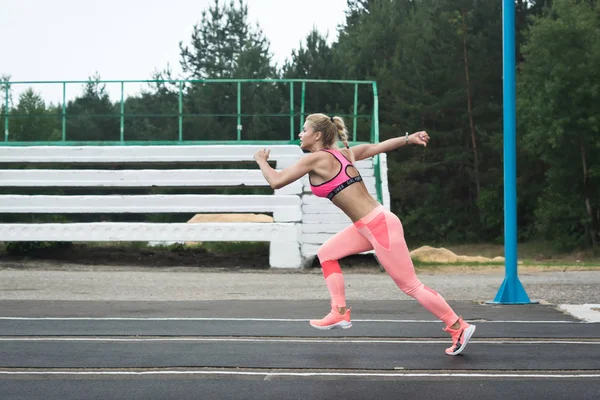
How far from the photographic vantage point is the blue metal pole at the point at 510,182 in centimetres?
1226

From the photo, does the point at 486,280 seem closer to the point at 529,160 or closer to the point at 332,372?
the point at 332,372

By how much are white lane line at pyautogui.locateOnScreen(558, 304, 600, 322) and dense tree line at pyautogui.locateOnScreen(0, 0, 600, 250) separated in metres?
23.8

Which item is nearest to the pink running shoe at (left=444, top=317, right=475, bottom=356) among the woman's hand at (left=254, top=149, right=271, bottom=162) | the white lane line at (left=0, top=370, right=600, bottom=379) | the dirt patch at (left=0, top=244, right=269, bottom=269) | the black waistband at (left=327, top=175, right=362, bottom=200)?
the white lane line at (left=0, top=370, right=600, bottom=379)

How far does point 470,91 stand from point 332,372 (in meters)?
49.0

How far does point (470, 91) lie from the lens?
54531mm

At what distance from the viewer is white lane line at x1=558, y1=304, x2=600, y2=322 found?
1037cm

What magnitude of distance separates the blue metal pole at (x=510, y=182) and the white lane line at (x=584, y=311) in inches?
27.6

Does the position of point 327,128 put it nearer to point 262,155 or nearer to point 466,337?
point 262,155

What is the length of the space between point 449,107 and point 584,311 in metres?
44.5

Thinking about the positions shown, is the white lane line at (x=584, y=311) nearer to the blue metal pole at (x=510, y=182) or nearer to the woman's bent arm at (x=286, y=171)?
the blue metal pole at (x=510, y=182)

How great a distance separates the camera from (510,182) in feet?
40.5

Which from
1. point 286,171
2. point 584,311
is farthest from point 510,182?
point 286,171

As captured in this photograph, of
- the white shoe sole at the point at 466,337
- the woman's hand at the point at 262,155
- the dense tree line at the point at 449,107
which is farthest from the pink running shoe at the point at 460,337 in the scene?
the dense tree line at the point at 449,107

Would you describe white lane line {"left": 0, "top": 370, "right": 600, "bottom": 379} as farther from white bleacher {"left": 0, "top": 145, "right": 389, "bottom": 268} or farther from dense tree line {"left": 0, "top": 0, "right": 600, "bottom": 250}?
dense tree line {"left": 0, "top": 0, "right": 600, "bottom": 250}
